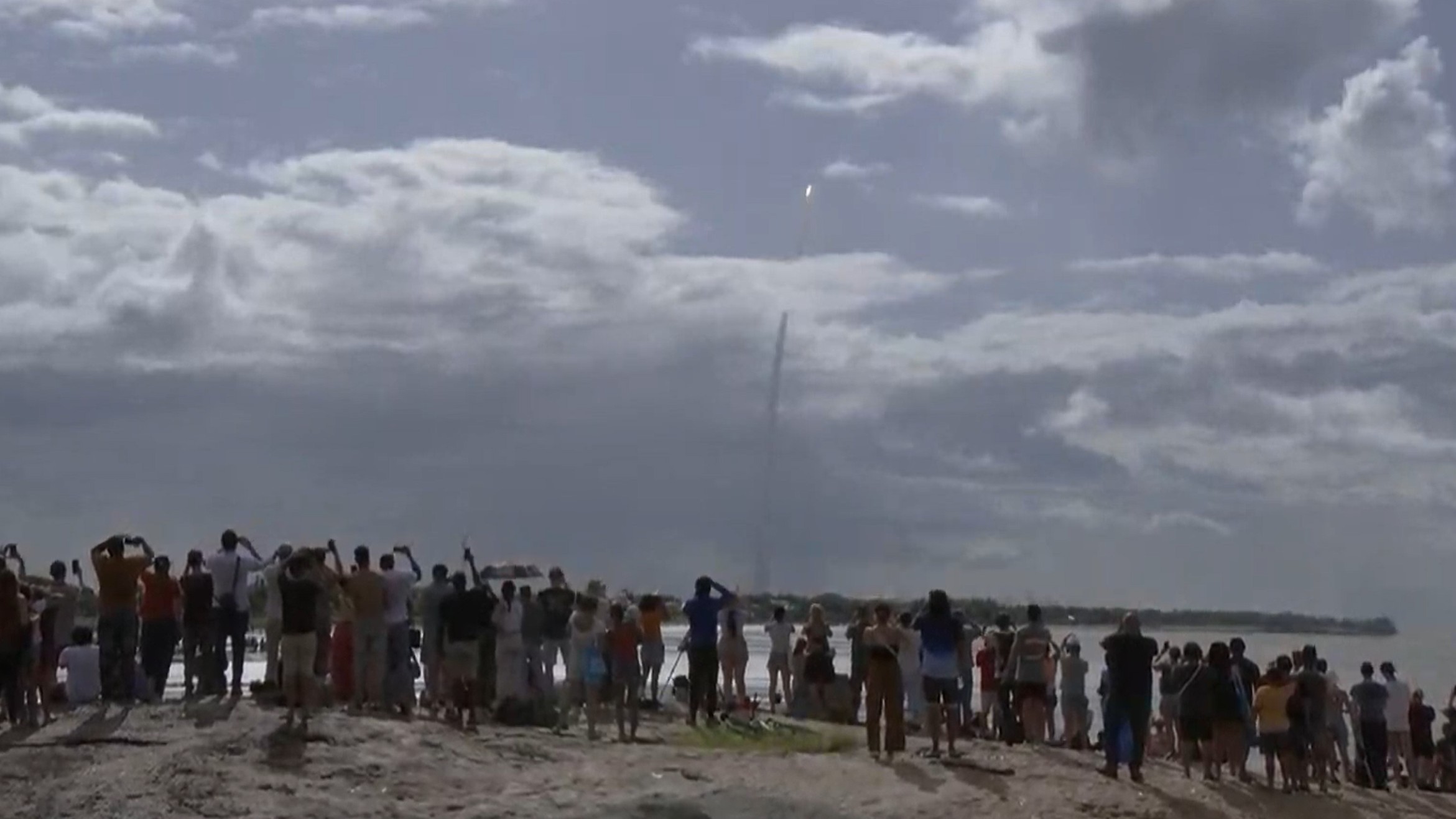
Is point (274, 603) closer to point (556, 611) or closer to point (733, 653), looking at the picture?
point (556, 611)

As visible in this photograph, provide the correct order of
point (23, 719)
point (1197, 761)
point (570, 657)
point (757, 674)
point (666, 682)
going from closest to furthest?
1. point (23, 719)
2. point (570, 657)
3. point (1197, 761)
4. point (666, 682)
5. point (757, 674)

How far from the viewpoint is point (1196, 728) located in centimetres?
1905

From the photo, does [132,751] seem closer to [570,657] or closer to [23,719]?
[23,719]

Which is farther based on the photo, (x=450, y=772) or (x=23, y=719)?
(x=23, y=719)

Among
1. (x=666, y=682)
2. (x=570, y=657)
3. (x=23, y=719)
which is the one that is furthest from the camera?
(x=666, y=682)

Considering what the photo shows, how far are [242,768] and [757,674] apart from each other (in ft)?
109

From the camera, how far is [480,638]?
1888 centimetres

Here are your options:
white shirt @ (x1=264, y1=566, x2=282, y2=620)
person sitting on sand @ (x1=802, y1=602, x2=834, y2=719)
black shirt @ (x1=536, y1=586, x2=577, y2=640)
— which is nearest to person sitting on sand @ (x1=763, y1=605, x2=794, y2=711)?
person sitting on sand @ (x1=802, y1=602, x2=834, y2=719)

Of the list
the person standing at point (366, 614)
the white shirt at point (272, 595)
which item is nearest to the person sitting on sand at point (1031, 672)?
the person standing at point (366, 614)

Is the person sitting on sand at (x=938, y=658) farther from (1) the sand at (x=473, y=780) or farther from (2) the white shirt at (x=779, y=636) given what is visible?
(2) the white shirt at (x=779, y=636)

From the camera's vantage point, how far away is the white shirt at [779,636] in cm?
2347

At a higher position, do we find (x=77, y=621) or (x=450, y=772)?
(x=77, y=621)

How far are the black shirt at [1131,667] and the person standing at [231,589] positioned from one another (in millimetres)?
7855

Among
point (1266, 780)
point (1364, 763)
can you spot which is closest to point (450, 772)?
point (1266, 780)
